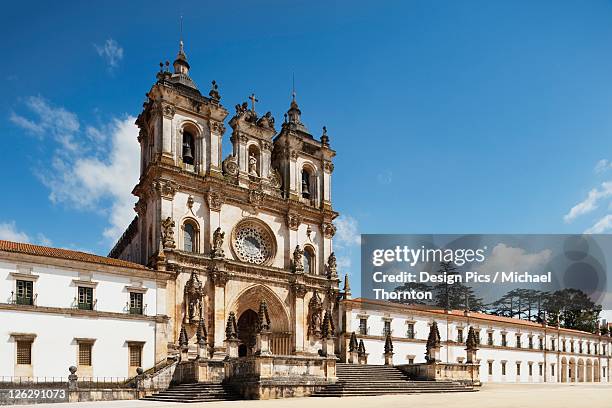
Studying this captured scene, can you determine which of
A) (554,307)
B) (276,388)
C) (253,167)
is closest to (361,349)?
(253,167)

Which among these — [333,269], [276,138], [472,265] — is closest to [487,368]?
[472,265]

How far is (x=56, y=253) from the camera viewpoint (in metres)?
29.8

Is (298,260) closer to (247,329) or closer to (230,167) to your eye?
(247,329)

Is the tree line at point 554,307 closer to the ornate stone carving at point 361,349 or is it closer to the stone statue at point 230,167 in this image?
the ornate stone carving at point 361,349

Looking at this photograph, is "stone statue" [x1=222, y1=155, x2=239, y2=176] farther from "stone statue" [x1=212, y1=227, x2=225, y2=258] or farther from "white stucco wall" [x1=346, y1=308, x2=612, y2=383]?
"white stucco wall" [x1=346, y1=308, x2=612, y2=383]

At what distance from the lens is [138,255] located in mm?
39312

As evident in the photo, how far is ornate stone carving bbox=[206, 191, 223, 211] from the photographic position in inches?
1459

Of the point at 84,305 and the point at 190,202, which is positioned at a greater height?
the point at 190,202

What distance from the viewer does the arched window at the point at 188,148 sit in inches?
1494

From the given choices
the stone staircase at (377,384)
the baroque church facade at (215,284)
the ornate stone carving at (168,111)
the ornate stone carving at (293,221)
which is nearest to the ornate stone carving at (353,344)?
the baroque church facade at (215,284)

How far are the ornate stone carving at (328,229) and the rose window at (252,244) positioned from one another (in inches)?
194

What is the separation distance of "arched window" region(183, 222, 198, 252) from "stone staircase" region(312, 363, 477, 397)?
11.3 metres

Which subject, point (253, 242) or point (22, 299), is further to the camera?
point (253, 242)

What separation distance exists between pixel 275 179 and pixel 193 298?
11.7 m
